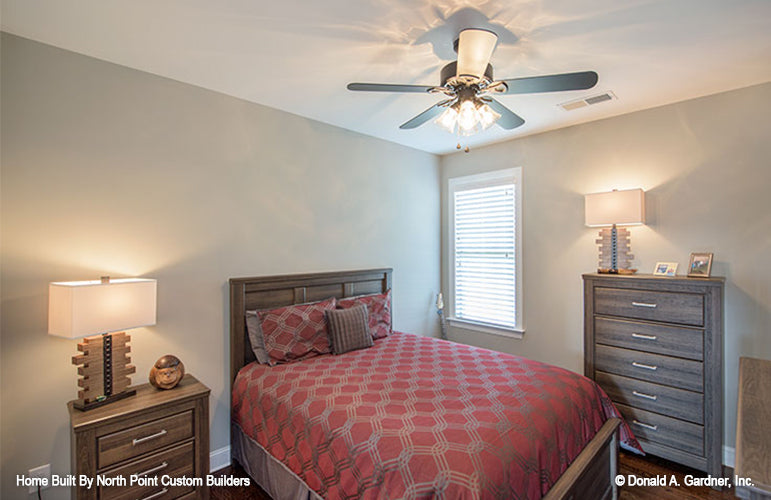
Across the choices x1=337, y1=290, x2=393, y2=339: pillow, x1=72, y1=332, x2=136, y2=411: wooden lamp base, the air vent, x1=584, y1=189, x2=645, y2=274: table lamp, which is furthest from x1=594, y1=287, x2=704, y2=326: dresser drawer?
x1=72, y1=332, x2=136, y2=411: wooden lamp base

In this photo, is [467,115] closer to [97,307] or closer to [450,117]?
[450,117]

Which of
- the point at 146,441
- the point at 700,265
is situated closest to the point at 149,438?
the point at 146,441

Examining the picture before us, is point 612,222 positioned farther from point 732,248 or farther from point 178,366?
point 178,366

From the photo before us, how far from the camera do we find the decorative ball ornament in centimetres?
214

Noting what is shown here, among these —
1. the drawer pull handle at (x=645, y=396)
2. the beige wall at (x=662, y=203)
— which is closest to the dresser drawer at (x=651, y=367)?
the drawer pull handle at (x=645, y=396)

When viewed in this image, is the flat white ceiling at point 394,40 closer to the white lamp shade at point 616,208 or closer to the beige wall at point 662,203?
the beige wall at point 662,203

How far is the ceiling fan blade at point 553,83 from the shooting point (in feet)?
5.38

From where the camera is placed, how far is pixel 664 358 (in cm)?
260

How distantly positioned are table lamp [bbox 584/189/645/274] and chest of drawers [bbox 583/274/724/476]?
1.08 ft

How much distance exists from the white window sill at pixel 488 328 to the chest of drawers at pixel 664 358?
35.1 inches

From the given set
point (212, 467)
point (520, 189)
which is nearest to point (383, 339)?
point (212, 467)

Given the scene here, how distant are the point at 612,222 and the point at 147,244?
3.43 m

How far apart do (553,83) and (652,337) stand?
A: 6.76ft

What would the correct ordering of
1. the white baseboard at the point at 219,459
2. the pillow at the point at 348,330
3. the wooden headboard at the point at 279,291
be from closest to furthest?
the white baseboard at the point at 219,459, the wooden headboard at the point at 279,291, the pillow at the point at 348,330
